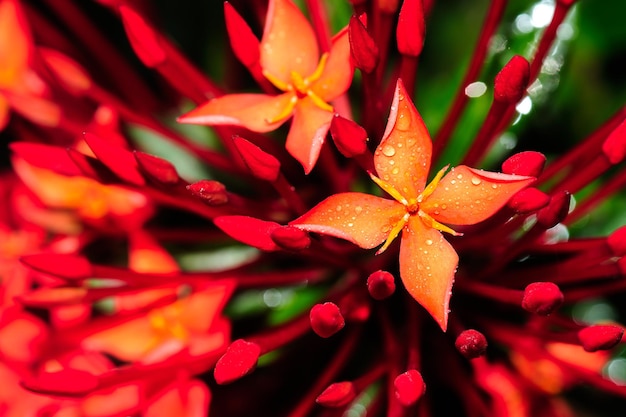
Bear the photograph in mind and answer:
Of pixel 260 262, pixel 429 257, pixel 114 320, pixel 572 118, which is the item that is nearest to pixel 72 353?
pixel 114 320

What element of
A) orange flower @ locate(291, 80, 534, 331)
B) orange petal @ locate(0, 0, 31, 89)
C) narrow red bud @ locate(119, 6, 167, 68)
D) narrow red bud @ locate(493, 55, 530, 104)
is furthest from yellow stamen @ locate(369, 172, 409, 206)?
orange petal @ locate(0, 0, 31, 89)

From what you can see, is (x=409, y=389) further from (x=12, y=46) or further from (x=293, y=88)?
(x=12, y=46)

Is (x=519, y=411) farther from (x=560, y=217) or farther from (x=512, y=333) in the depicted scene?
(x=560, y=217)

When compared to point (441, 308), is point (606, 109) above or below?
above

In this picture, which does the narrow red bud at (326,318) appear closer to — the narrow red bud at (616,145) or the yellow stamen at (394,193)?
the yellow stamen at (394,193)

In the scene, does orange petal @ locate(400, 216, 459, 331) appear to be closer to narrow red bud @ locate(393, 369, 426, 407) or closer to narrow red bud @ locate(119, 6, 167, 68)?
narrow red bud @ locate(393, 369, 426, 407)

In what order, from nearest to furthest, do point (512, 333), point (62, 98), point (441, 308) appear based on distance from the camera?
point (441, 308), point (512, 333), point (62, 98)
